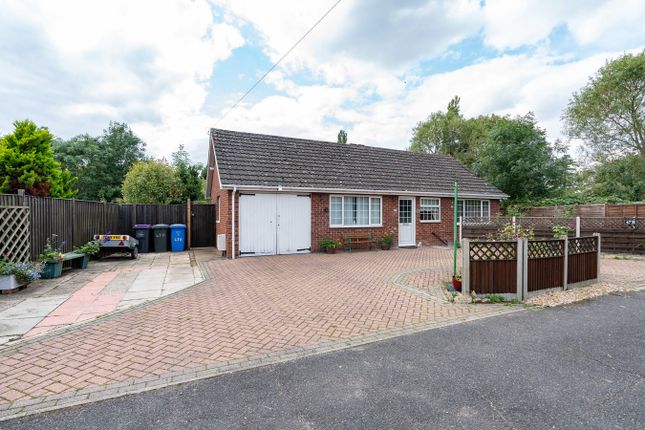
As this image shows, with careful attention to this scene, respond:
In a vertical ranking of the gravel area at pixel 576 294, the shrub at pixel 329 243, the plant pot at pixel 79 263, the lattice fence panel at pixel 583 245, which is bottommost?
the gravel area at pixel 576 294

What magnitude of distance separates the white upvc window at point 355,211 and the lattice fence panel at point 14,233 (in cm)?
934

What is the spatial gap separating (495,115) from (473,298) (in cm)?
4084

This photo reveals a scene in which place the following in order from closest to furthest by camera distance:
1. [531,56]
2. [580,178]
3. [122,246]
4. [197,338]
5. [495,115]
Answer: [197,338] < [122,246] < [531,56] < [580,178] < [495,115]

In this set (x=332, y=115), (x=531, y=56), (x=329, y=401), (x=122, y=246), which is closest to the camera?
(x=329, y=401)

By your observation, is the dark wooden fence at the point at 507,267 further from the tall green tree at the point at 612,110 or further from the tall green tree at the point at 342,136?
the tall green tree at the point at 342,136

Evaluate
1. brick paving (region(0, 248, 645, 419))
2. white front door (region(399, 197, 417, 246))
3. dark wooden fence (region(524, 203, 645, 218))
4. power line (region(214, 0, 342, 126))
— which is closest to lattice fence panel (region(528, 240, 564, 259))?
brick paving (region(0, 248, 645, 419))

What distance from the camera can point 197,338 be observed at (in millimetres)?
4223

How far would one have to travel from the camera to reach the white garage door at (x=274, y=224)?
11.8 metres

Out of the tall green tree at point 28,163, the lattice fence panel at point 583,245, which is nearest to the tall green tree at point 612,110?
the lattice fence panel at point 583,245

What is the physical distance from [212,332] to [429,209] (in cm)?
1340

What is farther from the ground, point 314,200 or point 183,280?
point 314,200

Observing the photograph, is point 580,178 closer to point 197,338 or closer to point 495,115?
point 495,115

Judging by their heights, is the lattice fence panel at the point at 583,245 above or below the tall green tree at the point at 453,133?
below

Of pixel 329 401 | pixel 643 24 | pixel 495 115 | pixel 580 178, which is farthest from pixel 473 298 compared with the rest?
pixel 495 115
